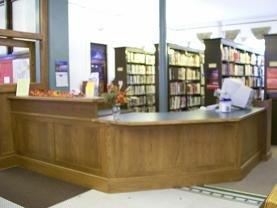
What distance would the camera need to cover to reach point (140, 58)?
905cm

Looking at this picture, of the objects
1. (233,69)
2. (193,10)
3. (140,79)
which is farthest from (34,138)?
(193,10)

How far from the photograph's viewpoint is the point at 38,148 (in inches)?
176

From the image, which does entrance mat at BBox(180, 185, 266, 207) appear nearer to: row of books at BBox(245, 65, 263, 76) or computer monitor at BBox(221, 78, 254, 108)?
computer monitor at BBox(221, 78, 254, 108)

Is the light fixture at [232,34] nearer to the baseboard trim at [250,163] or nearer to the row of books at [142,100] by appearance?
the row of books at [142,100]

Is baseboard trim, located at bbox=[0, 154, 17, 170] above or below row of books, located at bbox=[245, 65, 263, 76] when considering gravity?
below

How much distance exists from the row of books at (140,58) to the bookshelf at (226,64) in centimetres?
225

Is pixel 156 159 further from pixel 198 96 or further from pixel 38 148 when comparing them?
pixel 198 96

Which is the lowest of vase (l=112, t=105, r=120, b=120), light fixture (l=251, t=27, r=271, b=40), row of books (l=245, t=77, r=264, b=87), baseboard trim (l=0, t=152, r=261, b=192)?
baseboard trim (l=0, t=152, r=261, b=192)

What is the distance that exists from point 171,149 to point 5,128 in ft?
8.40

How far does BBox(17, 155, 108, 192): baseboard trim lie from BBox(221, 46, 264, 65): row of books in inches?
186

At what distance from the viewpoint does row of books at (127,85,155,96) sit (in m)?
8.87

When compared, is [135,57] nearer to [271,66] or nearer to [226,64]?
[226,64]

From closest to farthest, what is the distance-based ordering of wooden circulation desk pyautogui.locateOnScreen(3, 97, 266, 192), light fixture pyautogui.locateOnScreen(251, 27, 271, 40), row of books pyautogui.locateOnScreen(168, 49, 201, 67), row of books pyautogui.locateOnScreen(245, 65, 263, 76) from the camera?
wooden circulation desk pyautogui.locateOnScreen(3, 97, 266, 192) → row of books pyautogui.locateOnScreen(168, 49, 201, 67) → row of books pyautogui.locateOnScreen(245, 65, 263, 76) → light fixture pyautogui.locateOnScreen(251, 27, 271, 40)

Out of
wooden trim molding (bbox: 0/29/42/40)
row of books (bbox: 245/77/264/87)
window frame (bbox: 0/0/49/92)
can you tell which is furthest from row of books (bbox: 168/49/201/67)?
wooden trim molding (bbox: 0/29/42/40)
